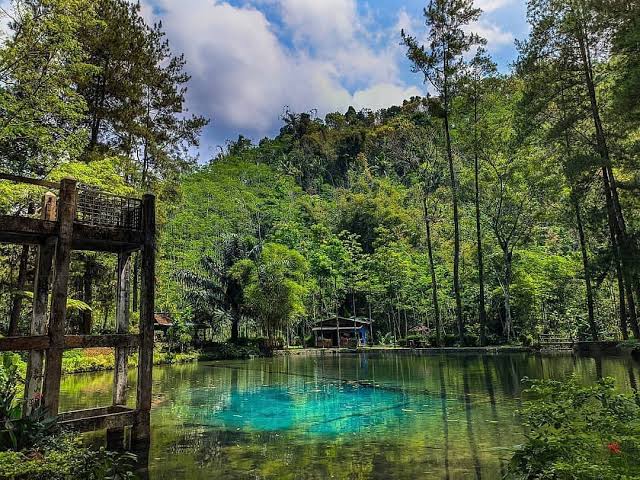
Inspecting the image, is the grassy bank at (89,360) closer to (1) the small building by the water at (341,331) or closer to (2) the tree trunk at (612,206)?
(1) the small building by the water at (341,331)

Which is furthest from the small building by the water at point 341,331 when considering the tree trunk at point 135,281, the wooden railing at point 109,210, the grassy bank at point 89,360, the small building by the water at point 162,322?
the wooden railing at point 109,210

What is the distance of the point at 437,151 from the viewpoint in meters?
40.2

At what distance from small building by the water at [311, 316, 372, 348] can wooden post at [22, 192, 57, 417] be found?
118ft

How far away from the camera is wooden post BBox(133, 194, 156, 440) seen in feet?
27.2

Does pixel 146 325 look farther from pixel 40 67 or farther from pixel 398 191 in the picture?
pixel 398 191

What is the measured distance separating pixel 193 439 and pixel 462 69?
2944cm

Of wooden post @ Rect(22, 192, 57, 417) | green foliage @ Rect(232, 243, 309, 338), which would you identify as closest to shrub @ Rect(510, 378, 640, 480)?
wooden post @ Rect(22, 192, 57, 417)

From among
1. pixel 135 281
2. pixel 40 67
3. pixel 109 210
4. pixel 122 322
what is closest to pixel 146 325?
pixel 122 322

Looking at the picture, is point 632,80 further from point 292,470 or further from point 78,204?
point 78,204

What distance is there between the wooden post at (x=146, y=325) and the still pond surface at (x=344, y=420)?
75 centimetres

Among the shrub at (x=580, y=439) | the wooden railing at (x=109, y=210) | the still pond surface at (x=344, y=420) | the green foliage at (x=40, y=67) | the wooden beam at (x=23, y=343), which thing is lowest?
the still pond surface at (x=344, y=420)

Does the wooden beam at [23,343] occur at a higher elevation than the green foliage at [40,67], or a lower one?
lower

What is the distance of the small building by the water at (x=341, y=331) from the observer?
4366 centimetres

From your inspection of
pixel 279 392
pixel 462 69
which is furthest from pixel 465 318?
pixel 279 392
